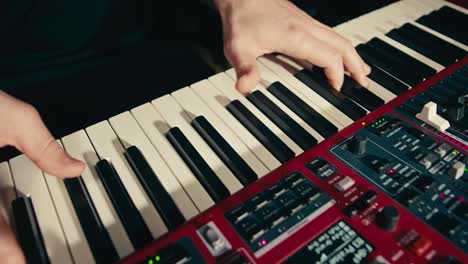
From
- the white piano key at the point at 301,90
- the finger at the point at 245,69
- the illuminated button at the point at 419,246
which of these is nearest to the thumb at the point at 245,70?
the finger at the point at 245,69

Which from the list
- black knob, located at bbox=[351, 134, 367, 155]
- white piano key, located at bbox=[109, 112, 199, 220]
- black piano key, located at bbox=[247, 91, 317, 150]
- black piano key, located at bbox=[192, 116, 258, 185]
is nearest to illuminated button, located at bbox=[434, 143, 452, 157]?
black knob, located at bbox=[351, 134, 367, 155]

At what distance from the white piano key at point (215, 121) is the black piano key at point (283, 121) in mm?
102

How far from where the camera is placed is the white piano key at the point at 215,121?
83 centimetres

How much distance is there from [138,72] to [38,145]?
2.74 feet

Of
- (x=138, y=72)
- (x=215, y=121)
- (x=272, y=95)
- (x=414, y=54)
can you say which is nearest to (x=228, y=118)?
(x=215, y=121)

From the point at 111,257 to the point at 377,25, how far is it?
102cm

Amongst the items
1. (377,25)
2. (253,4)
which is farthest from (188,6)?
(377,25)

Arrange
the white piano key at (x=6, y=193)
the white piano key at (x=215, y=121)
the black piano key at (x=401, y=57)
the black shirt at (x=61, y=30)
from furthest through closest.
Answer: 1. the black shirt at (x=61, y=30)
2. the black piano key at (x=401, y=57)
3. the white piano key at (x=215, y=121)
4. the white piano key at (x=6, y=193)

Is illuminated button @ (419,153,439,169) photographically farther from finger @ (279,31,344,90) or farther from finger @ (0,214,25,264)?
finger @ (0,214,25,264)

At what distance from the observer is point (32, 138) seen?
2.35 ft

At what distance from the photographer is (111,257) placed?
0.67 meters

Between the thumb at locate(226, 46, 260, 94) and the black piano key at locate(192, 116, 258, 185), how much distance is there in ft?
0.36

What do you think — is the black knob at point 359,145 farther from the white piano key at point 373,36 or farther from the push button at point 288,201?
the white piano key at point 373,36

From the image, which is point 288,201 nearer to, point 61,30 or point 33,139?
point 33,139
